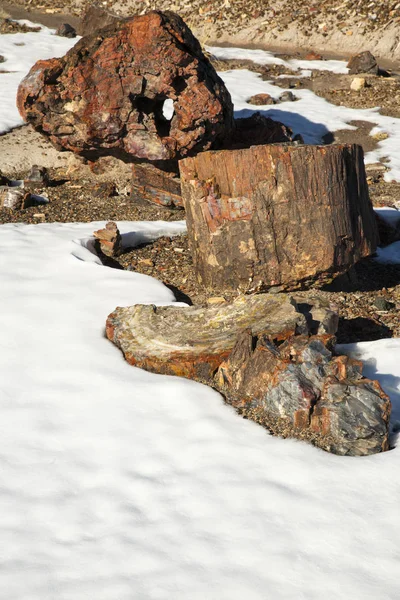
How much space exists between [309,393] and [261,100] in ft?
28.6

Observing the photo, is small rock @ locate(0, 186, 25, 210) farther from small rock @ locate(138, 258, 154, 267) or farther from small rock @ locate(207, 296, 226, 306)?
small rock @ locate(207, 296, 226, 306)

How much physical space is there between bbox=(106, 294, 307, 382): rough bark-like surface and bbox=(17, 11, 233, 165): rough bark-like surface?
3.45m

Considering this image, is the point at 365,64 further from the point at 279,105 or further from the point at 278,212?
the point at 278,212

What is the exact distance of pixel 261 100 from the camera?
36.0 ft

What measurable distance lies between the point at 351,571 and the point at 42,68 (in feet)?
22.0

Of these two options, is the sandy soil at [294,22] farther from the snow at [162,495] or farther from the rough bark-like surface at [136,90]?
the snow at [162,495]

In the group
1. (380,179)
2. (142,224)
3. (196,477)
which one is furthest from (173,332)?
(380,179)

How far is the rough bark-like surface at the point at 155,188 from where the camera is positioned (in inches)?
279

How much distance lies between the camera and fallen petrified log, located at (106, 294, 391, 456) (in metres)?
3.19

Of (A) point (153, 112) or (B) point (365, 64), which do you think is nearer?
(A) point (153, 112)

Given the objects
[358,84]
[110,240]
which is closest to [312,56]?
[358,84]

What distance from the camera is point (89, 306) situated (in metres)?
4.57

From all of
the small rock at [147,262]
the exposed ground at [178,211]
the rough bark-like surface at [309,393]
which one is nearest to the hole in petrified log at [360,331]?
the exposed ground at [178,211]

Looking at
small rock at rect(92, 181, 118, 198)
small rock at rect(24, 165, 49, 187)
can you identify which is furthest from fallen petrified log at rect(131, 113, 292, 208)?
small rock at rect(24, 165, 49, 187)
